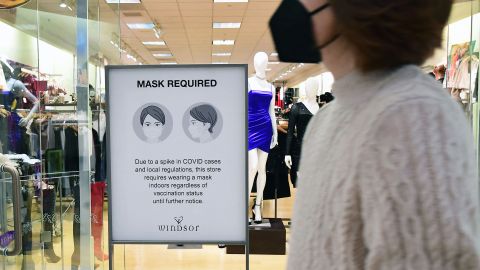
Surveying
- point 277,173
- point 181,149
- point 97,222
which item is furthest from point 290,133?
point 181,149

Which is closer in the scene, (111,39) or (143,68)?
(143,68)

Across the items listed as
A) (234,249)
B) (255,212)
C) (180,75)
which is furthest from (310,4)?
(255,212)

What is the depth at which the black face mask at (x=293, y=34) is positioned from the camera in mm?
771

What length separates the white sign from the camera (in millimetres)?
1986

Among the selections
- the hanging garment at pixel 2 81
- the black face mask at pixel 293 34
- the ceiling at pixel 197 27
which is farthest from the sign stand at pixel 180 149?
the ceiling at pixel 197 27

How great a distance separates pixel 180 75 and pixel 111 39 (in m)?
1.54

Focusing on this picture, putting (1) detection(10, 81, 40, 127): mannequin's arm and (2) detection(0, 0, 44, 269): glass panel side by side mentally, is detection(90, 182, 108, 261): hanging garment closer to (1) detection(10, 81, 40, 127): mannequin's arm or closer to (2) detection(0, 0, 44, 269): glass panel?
(2) detection(0, 0, 44, 269): glass panel

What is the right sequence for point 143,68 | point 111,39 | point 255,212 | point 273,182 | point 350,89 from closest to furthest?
point 350,89, point 143,68, point 111,39, point 255,212, point 273,182

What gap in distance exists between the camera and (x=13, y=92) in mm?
3289

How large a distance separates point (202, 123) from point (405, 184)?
5.01 feet

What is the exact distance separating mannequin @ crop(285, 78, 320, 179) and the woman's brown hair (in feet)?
12.8

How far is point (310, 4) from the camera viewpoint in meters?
0.71

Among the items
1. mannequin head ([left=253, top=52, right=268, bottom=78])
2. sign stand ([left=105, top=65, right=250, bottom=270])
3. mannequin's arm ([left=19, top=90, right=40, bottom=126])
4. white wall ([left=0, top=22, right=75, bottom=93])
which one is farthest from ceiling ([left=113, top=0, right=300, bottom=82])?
sign stand ([left=105, top=65, right=250, bottom=270])

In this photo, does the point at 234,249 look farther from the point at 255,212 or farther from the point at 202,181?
the point at 202,181
